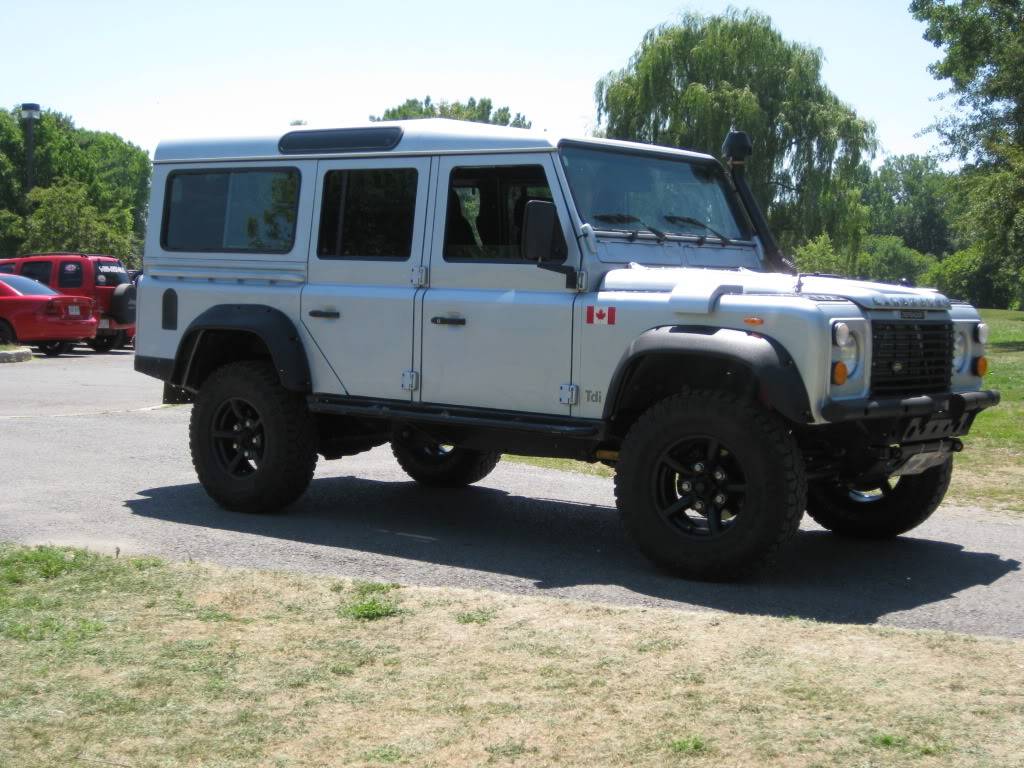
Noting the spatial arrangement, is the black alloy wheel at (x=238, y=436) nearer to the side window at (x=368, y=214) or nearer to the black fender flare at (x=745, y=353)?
the side window at (x=368, y=214)

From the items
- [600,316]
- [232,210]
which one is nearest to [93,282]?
[232,210]

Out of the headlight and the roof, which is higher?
the roof

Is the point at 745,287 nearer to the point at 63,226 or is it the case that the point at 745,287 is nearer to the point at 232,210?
the point at 232,210

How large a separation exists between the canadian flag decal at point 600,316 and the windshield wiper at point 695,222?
3.65 feet

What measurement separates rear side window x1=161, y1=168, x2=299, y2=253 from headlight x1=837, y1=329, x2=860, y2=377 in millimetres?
3750

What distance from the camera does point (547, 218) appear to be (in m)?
7.31

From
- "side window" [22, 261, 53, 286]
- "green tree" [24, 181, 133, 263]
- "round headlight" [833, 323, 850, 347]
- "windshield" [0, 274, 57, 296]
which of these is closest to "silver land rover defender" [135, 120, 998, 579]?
"round headlight" [833, 323, 850, 347]

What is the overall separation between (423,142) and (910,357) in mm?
3134

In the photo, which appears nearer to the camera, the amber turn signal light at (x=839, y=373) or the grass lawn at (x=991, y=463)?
the amber turn signal light at (x=839, y=373)

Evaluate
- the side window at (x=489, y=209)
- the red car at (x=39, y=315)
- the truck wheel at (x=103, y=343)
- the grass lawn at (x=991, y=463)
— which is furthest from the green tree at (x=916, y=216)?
the side window at (x=489, y=209)

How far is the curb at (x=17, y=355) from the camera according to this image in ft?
72.5

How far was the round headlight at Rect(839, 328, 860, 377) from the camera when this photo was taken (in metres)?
6.66

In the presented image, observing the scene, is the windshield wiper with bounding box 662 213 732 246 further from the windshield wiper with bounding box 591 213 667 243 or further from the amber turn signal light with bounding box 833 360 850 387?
the amber turn signal light with bounding box 833 360 850 387

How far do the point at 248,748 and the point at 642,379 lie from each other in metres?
3.59
